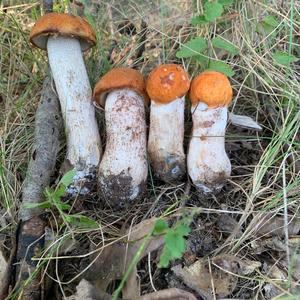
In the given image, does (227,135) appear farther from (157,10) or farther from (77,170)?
(157,10)

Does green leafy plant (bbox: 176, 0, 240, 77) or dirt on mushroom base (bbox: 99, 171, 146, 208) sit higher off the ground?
green leafy plant (bbox: 176, 0, 240, 77)

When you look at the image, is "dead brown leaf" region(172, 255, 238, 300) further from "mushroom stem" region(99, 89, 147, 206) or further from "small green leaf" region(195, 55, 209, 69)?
"small green leaf" region(195, 55, 209, 69)

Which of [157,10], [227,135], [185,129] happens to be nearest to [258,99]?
[227,135]

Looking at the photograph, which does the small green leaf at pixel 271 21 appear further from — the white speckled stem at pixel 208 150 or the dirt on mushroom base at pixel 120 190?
the dirt on mushroom base at pixel 120 190

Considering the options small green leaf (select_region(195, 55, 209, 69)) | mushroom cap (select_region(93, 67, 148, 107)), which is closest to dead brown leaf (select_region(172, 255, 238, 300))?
mushroom cap (select_region(93, 67, 148, 107))

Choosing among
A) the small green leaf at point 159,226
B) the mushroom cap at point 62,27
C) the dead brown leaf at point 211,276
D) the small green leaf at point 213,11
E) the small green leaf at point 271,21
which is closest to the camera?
the small green leaf at point 159,226

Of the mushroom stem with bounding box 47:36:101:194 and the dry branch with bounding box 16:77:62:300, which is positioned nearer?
the dry branch with bounding box 16:77:62:300

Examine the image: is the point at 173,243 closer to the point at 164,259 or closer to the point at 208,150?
the point at 164,259

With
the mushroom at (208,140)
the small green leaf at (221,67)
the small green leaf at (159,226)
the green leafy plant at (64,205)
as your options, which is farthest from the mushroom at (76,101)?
the small green leaf at (159,226)
